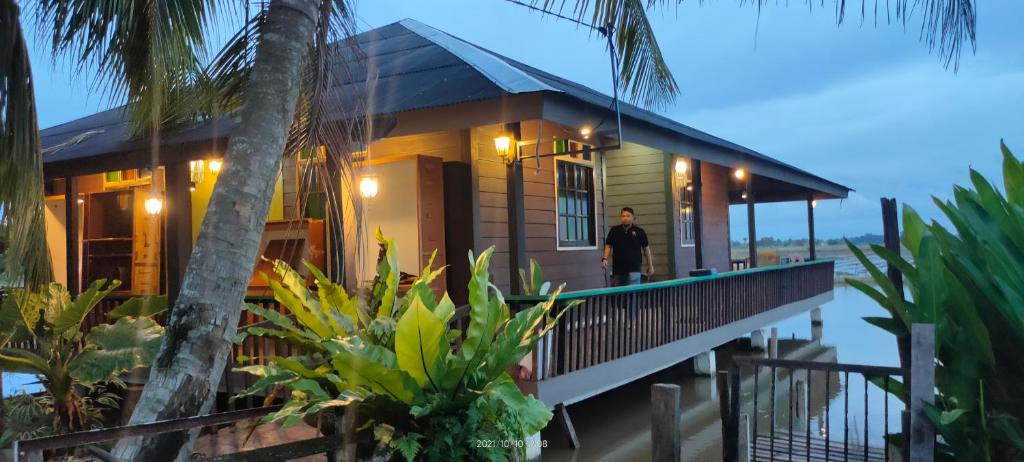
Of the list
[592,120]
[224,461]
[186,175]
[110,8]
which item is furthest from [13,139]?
[592,120]

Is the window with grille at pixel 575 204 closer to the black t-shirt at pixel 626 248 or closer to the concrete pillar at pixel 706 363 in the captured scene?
the black t-shirt at pixel 626 248

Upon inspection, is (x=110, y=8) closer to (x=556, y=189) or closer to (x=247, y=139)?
(x=247, y=139)

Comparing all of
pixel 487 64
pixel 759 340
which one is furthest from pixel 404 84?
pixel 759 340

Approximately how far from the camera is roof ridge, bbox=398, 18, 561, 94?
21.4 feet

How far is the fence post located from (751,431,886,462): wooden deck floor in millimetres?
552

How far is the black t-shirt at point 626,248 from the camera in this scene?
9.73 m

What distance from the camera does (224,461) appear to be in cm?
299

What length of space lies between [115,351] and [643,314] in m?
5.56

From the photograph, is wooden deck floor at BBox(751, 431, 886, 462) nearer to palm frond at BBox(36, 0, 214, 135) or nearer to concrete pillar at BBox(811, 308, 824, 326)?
palm frond at BBox(36, 0, 214, 135)

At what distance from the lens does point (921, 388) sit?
4004 millimetres

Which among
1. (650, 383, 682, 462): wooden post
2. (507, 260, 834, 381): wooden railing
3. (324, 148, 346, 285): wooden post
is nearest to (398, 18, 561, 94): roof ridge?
(324, 148, 346, 285): wooden post

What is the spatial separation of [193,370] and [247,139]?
122cm

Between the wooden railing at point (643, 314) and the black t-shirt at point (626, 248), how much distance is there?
0.67 m

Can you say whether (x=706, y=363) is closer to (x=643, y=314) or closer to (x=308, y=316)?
(x=643, y=314)
